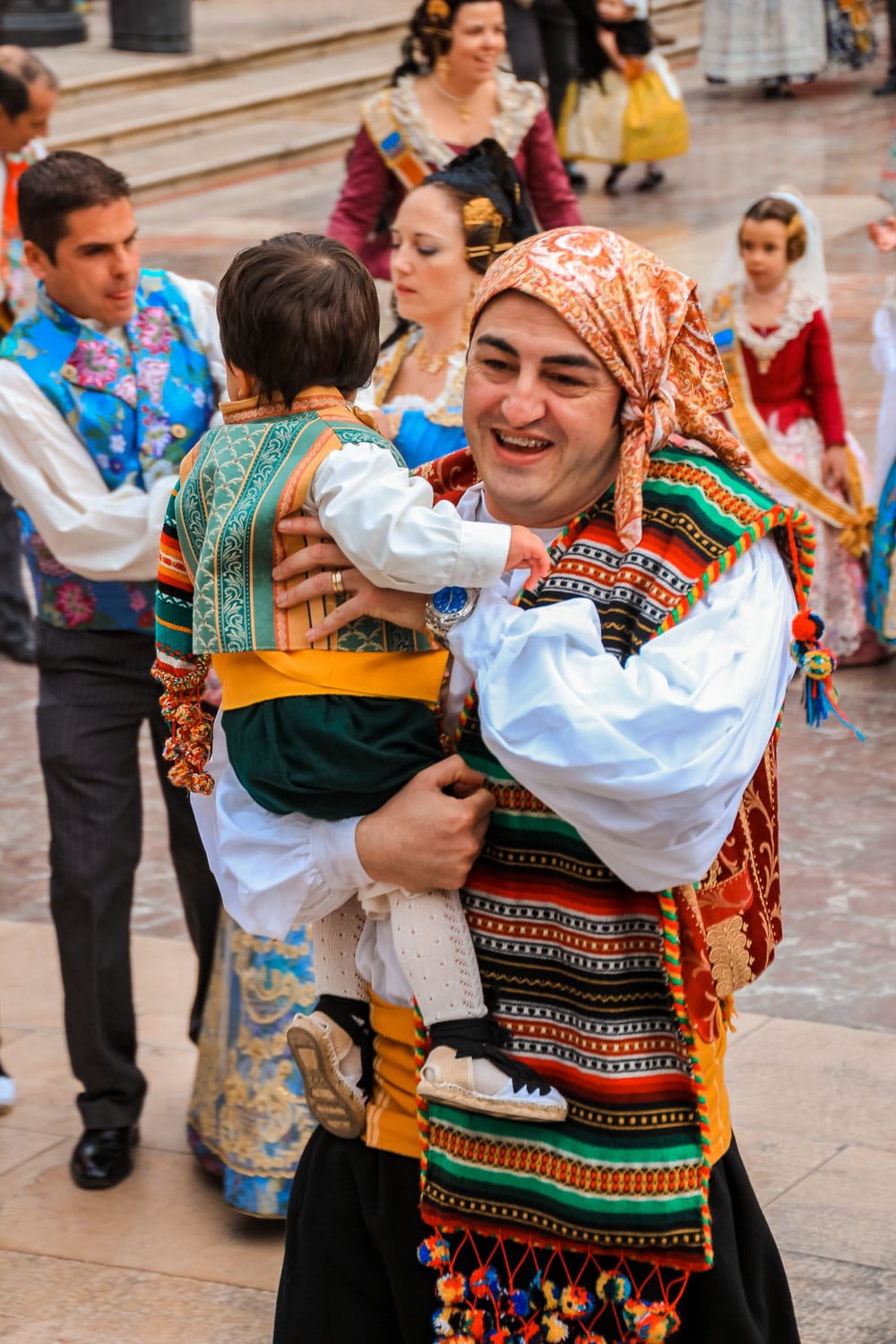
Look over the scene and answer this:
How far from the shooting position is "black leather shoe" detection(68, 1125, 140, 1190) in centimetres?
405

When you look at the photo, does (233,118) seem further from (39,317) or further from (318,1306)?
(318,1306)

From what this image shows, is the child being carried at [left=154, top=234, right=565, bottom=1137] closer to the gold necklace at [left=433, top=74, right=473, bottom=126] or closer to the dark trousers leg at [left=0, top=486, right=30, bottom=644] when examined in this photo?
the gold necklace at [left=433, top=74, right=473, bottom=126]

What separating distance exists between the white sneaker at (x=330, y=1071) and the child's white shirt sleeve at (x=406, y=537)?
62 centimetres

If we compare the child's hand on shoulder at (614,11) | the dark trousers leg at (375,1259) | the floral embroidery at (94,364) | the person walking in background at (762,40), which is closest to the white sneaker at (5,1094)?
the floral embroidery at (94,364)

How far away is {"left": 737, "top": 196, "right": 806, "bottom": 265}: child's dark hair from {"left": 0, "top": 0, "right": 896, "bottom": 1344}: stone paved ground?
4.87 feet

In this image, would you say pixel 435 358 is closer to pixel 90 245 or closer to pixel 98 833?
pixel 90 245

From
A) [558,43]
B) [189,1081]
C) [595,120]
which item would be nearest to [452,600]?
A: [189,1081]

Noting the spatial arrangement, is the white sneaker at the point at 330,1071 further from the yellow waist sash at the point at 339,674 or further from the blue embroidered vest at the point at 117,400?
the blue embroidered vest at the point at 117,400

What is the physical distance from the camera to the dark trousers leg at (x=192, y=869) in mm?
4086

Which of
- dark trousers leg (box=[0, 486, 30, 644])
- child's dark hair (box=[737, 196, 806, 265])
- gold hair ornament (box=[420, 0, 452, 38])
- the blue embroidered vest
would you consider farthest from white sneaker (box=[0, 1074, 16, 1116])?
child's dark hair (box=[737, 196, 806, 265])

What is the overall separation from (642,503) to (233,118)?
14.3m

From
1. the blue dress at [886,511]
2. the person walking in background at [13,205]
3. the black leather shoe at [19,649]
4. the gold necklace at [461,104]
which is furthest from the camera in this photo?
the black leather shoe at [19,649]

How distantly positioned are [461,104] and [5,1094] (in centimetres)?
353

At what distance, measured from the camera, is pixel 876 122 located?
54.0ft
